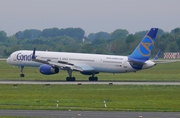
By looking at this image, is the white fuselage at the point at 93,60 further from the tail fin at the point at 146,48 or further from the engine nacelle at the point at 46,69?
the engine nacelle at the point at 46,69

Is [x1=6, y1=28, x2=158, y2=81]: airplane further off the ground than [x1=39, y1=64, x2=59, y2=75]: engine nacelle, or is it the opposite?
[x1=6, y1=28, x2=158, y2=81]: airplane

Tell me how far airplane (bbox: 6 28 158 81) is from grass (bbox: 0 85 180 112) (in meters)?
10.6

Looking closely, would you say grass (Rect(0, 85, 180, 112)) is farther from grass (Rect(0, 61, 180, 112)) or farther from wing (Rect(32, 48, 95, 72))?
wing (Rect(32, 48, 95, 72))

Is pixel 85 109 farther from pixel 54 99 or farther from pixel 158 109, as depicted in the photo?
pixel 54 99

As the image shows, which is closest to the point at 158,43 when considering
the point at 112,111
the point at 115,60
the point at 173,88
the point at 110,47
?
the point at 110,47

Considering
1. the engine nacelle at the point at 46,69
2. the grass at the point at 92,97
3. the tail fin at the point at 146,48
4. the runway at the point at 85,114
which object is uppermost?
the tail fin at the point at 146,48

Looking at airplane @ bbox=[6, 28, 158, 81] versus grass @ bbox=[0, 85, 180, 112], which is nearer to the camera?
grass @ bbox=[0, 85, 180, 112]

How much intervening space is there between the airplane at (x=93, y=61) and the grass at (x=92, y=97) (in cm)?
1060

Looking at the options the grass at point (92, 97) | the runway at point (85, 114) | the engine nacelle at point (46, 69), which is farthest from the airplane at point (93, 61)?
the runway at point (85, 114)

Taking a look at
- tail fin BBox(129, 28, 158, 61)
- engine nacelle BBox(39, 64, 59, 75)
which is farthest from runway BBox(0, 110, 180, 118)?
engine nacelle BBox(39, 64, 59, 75)

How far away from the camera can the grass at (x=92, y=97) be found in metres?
46.4

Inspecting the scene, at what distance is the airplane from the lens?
3041 inches

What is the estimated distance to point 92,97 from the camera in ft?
180

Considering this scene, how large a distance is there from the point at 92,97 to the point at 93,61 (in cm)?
2563
